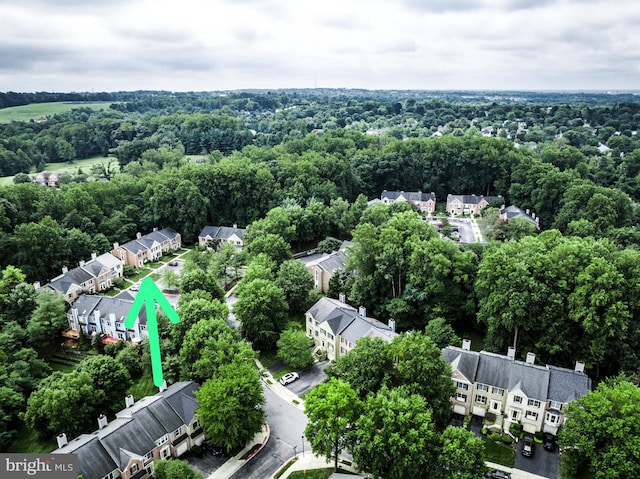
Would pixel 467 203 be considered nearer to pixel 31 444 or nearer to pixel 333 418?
pixel 333 418

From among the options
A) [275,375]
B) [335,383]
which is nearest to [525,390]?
[335,383]

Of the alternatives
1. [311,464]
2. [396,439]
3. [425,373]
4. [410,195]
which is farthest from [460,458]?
[410,195]

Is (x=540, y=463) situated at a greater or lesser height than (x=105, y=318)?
lesser

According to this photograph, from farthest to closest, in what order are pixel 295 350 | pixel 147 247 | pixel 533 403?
1. pixel 147 247
2. pixel 295 350
3. pixel 533 403

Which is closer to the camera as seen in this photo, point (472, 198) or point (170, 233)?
point (170, 233)

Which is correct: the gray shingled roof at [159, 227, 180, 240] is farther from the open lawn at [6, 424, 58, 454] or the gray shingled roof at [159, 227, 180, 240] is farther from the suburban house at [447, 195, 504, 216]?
the suburban house at [447, 195, 504, 216]

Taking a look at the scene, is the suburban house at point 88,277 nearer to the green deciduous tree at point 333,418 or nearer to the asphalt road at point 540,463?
the green deciduous tree at point 333,418

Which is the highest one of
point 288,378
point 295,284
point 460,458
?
point 295,284

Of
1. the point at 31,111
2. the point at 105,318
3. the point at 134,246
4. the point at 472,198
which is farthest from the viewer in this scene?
the point at 31,111

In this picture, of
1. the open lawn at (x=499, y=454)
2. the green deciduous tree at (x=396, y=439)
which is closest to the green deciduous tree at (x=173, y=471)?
the green deciduous tree at (x=396, y=439)
